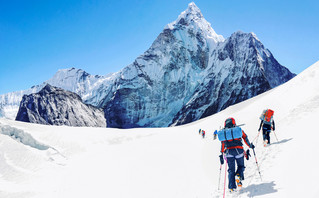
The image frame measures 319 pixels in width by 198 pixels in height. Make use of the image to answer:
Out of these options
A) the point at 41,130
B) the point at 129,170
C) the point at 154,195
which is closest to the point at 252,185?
the point at 154,195

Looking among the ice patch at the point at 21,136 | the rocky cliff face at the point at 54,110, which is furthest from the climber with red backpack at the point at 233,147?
the rocky cliff face at the point at 54,110

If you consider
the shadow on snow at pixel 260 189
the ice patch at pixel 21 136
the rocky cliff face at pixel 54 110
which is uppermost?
the rocky cliff face at pixel 54 110

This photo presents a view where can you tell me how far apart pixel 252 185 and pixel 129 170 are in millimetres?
8470

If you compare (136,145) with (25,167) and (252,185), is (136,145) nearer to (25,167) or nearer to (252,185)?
(25,167)

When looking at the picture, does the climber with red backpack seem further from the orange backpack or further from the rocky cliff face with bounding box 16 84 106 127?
the rocky cliff face with bounding box 16 84 106 127

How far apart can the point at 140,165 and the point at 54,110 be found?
580 ft

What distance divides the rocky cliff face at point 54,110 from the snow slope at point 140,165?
6248 inches

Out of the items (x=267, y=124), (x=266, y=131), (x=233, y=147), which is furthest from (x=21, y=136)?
(x=267, y=124)

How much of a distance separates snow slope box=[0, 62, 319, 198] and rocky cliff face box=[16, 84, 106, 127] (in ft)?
521

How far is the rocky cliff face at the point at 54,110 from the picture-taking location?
165625 mm

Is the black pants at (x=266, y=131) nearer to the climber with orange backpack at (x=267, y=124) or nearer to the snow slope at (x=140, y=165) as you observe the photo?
the climber with orange backpack at (x=267, y=124)

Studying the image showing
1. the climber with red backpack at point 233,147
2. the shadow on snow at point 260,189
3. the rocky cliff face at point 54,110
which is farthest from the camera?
the rocky cliff face at point 54,110

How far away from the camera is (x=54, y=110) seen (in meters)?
171

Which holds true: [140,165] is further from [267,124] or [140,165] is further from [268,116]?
[268,116]
